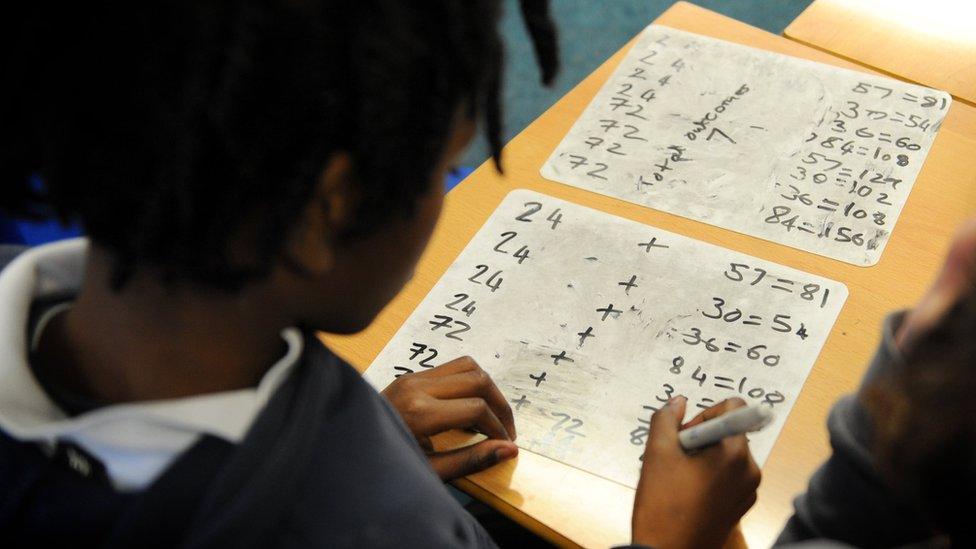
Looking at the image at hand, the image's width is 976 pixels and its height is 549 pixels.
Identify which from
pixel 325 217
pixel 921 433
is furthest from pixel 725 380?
pixel 325 217

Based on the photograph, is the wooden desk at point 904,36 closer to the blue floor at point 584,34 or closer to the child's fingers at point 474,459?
the child's fingers at point 474,459

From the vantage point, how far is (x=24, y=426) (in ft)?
1.48

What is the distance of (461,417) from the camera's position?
66cm

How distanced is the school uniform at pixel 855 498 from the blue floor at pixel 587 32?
4.56 ft

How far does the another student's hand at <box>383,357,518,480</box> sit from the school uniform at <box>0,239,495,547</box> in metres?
0.11

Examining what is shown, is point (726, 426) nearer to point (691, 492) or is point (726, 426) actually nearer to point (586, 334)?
point (691, 492)

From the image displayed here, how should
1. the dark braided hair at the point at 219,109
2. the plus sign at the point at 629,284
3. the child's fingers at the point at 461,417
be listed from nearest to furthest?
the dark braided hair at the point at 219,109 → the child's fingers at the point at 461,417 → the plus sign at the point at 629,284

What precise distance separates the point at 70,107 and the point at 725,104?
75cm

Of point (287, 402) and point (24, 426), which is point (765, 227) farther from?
point (24, 426)

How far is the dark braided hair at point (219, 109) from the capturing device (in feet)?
1.14

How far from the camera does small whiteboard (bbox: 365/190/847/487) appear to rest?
674mm

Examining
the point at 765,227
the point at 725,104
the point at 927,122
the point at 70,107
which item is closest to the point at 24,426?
the point at 70,107

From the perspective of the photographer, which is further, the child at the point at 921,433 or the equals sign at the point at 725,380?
the equals sign at the point at 725,380

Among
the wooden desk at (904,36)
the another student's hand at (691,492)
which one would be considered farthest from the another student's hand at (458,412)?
the wooden desk at (904,36)
